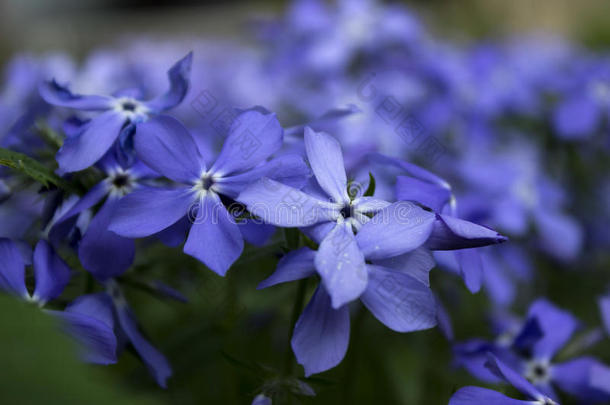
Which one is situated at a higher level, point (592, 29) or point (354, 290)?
point (354, 290)

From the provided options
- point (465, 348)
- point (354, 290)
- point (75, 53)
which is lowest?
point (75, 53)

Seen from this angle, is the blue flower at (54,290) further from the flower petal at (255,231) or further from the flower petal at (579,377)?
the flower petal at (579,377)

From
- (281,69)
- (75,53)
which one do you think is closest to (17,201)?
(281,69)

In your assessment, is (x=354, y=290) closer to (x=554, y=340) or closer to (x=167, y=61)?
(x=554, y=340)

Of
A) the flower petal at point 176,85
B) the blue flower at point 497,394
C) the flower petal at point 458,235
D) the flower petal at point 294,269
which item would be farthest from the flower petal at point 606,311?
the flower petal at point 176,85

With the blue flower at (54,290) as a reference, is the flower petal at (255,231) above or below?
above

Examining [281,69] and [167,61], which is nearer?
[281,69]

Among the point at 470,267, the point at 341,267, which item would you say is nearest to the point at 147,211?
the point at 341,267

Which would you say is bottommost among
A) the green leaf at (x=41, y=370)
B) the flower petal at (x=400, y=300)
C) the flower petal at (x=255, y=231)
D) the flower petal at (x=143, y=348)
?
the flower petal at (x=143, y=348)
